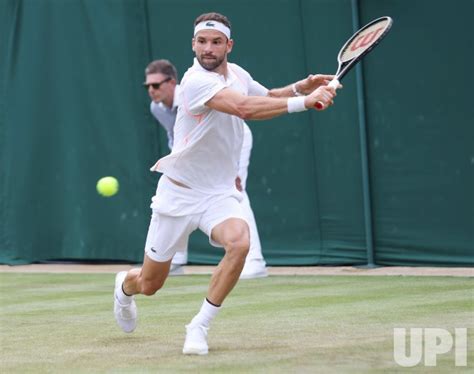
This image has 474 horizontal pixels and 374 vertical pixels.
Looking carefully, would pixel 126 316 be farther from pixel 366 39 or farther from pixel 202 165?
pixel 366 39

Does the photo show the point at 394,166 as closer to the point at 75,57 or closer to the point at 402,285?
the point at 402,285

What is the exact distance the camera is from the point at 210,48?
691 centimetres

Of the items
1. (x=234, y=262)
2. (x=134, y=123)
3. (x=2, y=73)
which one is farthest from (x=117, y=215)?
(x=234, y=262)

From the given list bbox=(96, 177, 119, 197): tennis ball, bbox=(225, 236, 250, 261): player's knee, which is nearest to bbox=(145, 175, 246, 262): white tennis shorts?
bbox=(225, 236, 250, 261): player's knee

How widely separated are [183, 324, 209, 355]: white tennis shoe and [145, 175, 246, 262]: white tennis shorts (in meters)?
0.63

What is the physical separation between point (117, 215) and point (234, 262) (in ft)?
22.9

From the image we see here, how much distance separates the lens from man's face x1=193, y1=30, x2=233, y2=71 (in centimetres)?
688

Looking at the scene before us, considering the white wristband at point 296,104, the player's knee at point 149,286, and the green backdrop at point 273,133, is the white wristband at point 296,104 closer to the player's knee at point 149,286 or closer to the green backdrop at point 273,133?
the player's knee at point 149,286

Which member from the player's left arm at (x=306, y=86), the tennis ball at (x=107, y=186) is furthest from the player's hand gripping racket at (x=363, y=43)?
the tennis ball at (x=107, y=186)

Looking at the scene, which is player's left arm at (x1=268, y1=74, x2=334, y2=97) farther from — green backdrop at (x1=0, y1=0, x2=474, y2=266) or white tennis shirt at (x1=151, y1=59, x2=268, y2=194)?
green backdrop at (x1=0, y1=0, x2=474, y2=266)

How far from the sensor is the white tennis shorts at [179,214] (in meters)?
6.89

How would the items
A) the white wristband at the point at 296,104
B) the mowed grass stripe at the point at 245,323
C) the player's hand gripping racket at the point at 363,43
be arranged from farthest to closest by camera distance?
the player's hand gripping racket at the point at 363,43 < the white wristband at the point at 296,104 < the mowed grass stripe at the point at 245,323

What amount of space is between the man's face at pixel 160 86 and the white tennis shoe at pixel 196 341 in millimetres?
4581

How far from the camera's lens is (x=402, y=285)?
1006cm
